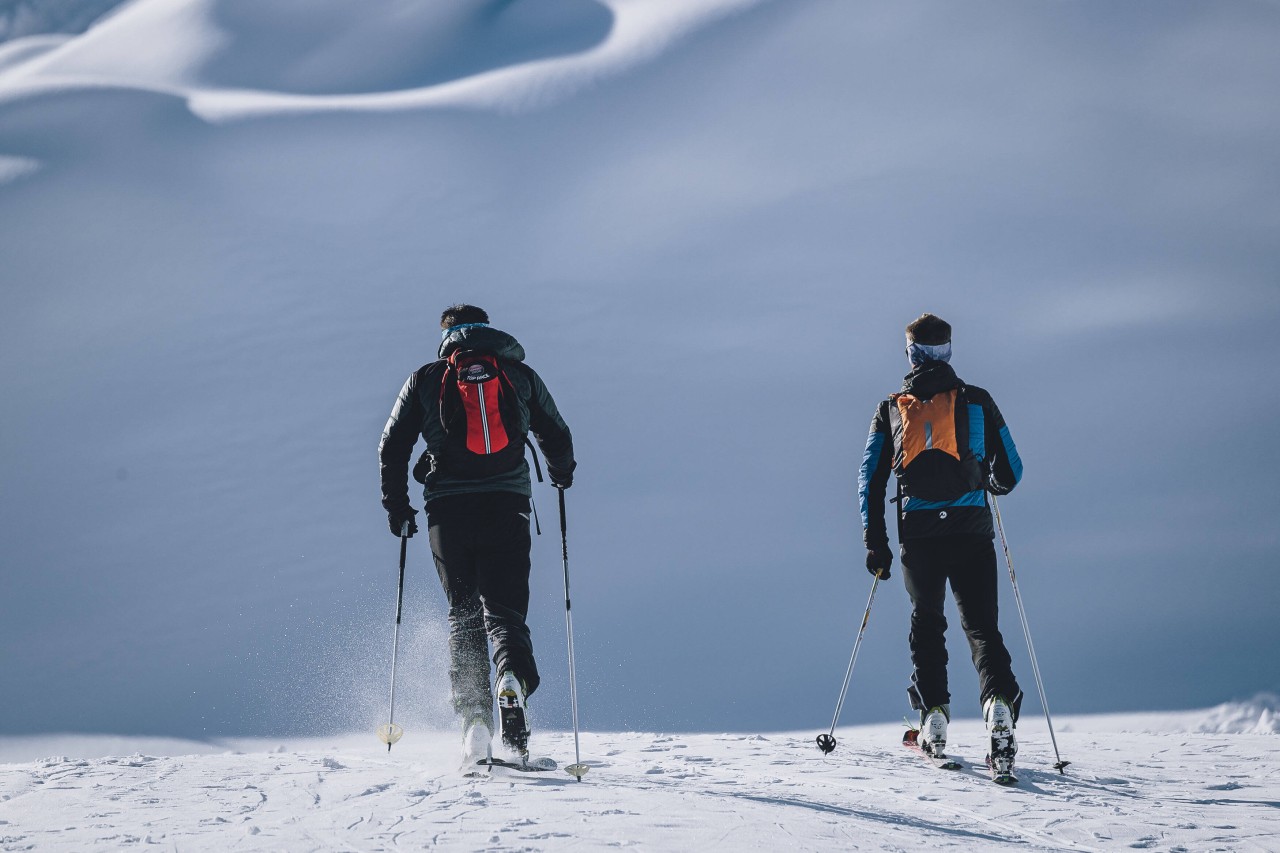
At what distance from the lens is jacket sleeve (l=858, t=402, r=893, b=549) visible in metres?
6.30

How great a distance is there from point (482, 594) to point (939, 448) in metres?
2.52

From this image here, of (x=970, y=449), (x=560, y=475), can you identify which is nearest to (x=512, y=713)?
(x=560, y=475)

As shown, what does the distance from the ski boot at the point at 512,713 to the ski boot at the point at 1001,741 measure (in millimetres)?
2358

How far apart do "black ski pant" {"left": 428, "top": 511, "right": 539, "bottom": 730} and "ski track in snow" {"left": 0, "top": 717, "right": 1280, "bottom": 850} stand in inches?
18.1

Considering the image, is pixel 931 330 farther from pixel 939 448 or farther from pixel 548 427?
pixel 548 427

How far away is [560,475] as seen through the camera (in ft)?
20.7

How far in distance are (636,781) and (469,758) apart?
2.69ft

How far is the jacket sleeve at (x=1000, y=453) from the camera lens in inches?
246

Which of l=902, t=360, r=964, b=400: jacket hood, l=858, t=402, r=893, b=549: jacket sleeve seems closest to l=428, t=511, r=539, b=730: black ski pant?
l=858, t=402, r=893, b=549: jacket sleeve

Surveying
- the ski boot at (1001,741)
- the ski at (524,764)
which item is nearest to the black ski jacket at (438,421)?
the ski at (524,764)

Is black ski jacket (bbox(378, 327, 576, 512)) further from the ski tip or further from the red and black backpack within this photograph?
the ski tip

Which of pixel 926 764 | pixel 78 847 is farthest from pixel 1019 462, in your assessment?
pixel 78 847

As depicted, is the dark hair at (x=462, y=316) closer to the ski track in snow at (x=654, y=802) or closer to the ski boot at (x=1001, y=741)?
the ski track in snow at (x=654, y=802)

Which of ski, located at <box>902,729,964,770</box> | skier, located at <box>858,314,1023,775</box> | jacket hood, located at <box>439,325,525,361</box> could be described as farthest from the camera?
ski, located at <box>902,729,964,770</box>
